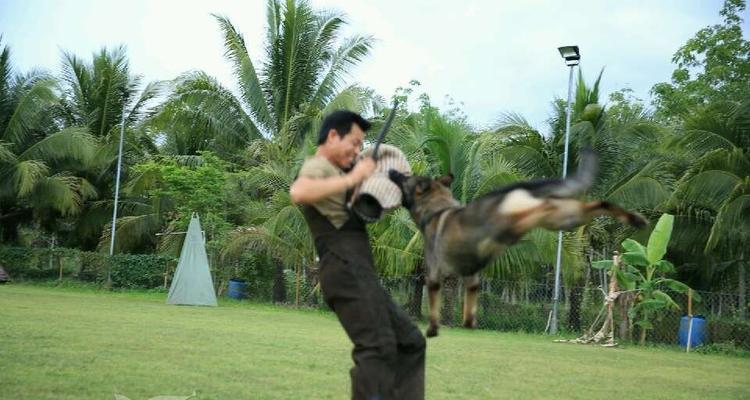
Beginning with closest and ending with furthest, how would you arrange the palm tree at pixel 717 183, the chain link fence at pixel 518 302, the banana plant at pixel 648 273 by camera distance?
the banana plant at pixel 648 273 < the palm tree at pixel 717 183 < the chain link fence at pixel 518 302

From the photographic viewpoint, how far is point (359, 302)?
4.42 meters

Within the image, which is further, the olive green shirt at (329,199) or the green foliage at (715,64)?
the green foliage at (715,64)

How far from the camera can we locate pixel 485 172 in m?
19.4

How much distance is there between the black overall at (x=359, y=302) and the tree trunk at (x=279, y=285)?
1962 cm

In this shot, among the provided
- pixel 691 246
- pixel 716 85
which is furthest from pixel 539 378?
pixel 716 85

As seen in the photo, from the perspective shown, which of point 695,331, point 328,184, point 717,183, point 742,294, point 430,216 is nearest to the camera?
point 328,184

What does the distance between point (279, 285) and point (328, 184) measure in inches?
803

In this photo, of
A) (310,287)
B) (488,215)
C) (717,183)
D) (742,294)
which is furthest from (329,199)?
(310,287)

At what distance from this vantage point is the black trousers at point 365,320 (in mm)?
4336

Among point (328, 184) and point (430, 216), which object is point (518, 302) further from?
point (328, 184)

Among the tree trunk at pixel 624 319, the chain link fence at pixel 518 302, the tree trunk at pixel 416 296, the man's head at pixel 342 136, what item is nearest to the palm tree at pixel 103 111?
the chain link fence at pixel 518 302

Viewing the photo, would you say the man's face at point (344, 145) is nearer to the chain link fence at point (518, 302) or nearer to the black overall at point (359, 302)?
the black overall at point (359, 302)

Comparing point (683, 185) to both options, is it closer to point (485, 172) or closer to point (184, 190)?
point (485, 172)

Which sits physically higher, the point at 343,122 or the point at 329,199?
the point at 343,122
